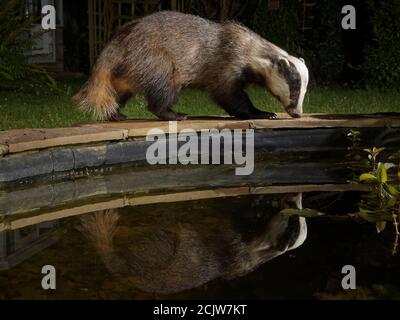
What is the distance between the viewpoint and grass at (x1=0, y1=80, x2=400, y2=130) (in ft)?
23.6

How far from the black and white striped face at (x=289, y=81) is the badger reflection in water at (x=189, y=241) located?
1468 mm

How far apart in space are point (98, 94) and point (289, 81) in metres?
1.52

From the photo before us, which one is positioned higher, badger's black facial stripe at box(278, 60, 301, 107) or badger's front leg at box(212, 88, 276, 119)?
badger's black facial stripe at box(278, 60, 301, 107)

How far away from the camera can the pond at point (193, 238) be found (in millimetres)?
3244

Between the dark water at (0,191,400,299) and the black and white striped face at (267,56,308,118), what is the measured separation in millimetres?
1451

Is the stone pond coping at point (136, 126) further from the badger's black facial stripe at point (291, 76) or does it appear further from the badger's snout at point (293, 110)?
the badger's black facial stripe at point (291, 76)

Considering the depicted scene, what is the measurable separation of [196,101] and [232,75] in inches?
107

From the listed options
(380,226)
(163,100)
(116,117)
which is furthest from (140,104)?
(380,226)

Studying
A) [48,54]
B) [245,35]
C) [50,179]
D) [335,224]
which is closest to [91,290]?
[335,224]

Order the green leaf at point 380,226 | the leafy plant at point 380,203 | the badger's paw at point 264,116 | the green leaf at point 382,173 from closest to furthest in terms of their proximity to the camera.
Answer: the green leaf at point 380,226, the leafy plant at point 380,203, the green leaf at point 382,173, the badger's paw at point 264,116

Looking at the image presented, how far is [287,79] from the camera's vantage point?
6.07 m

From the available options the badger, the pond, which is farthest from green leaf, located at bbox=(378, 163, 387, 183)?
the badger

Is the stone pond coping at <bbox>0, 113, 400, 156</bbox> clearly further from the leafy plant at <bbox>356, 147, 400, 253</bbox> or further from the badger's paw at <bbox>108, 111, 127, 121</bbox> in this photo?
the leafy plant at <bbox>356, 147, 400, 253</bbox>

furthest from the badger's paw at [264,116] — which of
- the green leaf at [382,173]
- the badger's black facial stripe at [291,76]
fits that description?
the green leaf at [382,173]
